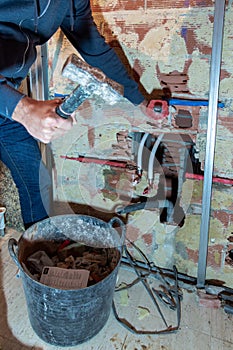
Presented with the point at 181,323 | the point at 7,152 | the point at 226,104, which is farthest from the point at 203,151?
the point at 7,152

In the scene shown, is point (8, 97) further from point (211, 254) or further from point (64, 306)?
point (211, 254)

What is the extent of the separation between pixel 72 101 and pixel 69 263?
37.3 inches

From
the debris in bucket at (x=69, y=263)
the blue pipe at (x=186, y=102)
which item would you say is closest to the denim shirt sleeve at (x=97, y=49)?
the blue pipe at (x=186, y=102)

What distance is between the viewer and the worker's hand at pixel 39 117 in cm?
96

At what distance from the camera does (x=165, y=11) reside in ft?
4.59

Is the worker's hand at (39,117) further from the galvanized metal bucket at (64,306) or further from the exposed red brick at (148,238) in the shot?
the exposed red brick at (148,238)

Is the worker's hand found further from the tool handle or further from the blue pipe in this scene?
the blue pipe

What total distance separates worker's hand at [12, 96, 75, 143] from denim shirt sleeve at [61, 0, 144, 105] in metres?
0.55

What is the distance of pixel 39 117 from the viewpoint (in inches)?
37.7

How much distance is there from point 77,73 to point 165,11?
2.36 feet

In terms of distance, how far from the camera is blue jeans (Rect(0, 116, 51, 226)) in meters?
1.48

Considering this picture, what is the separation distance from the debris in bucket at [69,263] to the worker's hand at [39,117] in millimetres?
709

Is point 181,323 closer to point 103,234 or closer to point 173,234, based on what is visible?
point 173,234

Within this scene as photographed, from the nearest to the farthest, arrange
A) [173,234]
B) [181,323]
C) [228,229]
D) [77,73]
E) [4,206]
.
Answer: [77,73], [181,323], [228,229], [173,234], [4,206]
